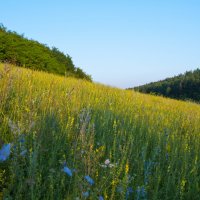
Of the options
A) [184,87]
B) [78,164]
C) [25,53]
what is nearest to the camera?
[78,164]

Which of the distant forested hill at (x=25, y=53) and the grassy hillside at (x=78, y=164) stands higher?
the distant forested hill at (x=25, y=53)

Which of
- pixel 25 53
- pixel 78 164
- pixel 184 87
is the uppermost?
pixel 184 87

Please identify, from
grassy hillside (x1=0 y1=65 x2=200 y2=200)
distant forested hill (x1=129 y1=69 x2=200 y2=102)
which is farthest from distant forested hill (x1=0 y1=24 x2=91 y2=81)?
distant forested hill (x1=129 y1=69 x2=200 y2=102)

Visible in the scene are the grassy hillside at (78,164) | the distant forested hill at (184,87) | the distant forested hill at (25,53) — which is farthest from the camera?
the distant forested hill at (184,87)

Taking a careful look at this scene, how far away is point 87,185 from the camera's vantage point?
1.81m

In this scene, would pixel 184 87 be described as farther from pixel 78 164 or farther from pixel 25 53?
pixel 78 164

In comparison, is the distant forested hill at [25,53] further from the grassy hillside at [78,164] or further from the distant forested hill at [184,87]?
the distant forested hill at [184,87]

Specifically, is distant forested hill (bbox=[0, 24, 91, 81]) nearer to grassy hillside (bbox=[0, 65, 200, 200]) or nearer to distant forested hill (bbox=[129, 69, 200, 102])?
grassy hillside (bbox=[0, 65, 200, 200])

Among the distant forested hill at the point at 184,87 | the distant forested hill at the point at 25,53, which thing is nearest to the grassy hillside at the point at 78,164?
the distant forested hill at the point at 25,53

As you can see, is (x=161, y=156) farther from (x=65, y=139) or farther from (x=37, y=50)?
(x=37, y=50)

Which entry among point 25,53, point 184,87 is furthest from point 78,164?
point 184,87

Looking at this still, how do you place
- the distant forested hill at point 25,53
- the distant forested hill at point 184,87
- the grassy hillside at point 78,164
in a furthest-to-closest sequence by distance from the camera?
the distant forested hill at point 184,87
the distant forested hill at point 25,53
the grassy hillside at point 78,164

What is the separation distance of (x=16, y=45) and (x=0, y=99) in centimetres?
→ 894

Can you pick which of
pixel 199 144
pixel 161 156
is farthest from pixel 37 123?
pixel 199 144
